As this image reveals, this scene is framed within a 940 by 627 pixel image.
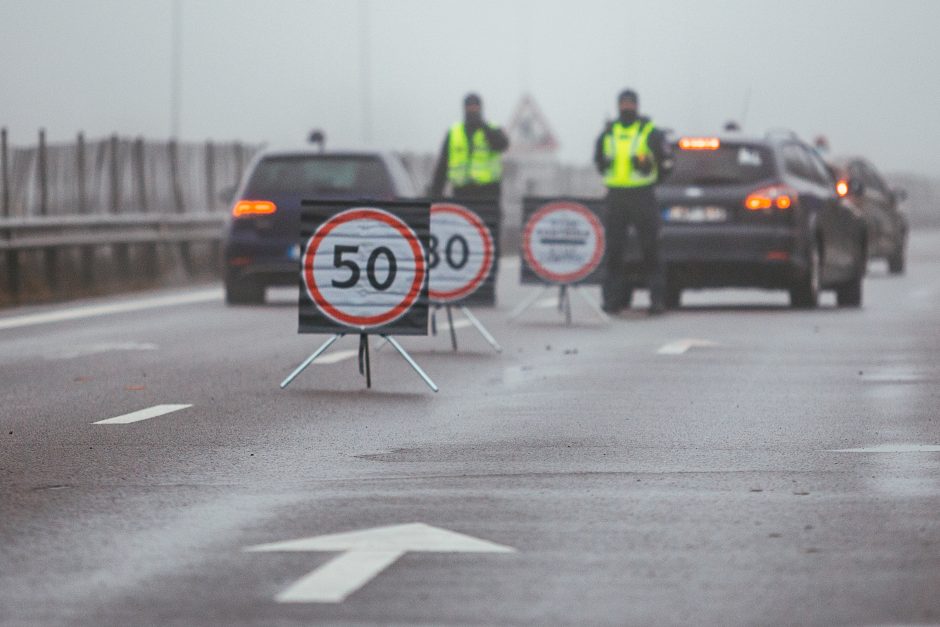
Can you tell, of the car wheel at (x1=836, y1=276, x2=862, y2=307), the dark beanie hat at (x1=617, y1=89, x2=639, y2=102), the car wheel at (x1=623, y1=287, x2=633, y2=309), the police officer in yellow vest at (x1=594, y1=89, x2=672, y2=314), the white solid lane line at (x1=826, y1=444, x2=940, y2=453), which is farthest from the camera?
the car wheel at (x1=836, y1=276, x2=862, y2=307)

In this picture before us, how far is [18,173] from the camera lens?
92.0 feet

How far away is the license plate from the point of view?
2194cm

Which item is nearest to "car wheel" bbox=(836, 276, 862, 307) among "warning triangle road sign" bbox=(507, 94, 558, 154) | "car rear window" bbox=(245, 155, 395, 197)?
"car rear window" bbox=(245, 155, 395, 197)

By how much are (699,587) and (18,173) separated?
72.3 ft

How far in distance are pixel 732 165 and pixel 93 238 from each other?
26.0ft

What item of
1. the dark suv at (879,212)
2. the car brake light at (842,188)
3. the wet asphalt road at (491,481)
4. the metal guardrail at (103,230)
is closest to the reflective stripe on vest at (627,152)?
the car brake light at (842,188)

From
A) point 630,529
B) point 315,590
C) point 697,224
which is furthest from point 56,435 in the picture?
point 697,224

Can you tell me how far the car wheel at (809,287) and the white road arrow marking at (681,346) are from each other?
14.8 ft

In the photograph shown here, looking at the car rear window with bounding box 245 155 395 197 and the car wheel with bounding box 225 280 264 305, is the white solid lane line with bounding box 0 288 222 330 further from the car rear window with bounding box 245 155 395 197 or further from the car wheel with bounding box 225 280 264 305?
the car rear window with bounding box 245 155 395 197

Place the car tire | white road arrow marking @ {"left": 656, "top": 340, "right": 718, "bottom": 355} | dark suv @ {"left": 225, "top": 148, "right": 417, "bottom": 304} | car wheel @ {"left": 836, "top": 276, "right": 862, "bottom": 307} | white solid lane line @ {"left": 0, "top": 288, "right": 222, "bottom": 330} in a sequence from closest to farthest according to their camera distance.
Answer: white road arrow marking @ {"left": 656, "top": 340, "right": 718, "bottom": 355}, white solid lane line @ {"left": 0, "top": 288, "right": 222, "bottom": 330}, dark suv @ {"left": 225, "top": 148, "right": 417, "bottom": 304}, car wheel @ {"left": 836, "top": 276, "right": 862, "bottom": 307}, the car tire

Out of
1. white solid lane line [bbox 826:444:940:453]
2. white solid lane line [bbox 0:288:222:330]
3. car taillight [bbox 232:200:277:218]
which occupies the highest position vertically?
car taillight [bbox 232:200:277:218]

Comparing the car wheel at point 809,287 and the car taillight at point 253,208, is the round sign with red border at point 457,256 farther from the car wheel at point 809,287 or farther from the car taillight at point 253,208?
the car taillight at point 253,208

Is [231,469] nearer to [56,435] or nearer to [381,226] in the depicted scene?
[56,435]

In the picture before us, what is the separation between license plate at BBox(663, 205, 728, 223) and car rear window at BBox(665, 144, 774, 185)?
0.24 metres
